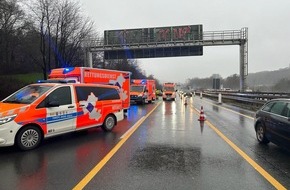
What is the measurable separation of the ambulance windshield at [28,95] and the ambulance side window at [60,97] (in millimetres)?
245

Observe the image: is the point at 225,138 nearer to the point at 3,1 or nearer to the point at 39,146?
the point at 39,146

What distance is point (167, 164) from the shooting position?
6.52 metres

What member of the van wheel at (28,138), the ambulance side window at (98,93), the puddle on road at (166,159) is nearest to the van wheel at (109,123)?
the ambulance side window at (98,93)

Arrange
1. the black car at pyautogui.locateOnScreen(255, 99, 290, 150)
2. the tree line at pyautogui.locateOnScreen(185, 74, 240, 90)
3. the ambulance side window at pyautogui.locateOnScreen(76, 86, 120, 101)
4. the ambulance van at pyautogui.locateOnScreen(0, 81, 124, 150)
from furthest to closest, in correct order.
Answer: the tree line at pyautogui.locateOnScreen(185, 74, 240, 90) → the ambulance side window at pyautogui.locateOnScreen(76, 86, 120, 101) → the ambulance van at pyautogui.locateOnScreen(0, 81, 124, 150) → the black car at pyautogui.locateOnScreen(255, 99, 290, 150)

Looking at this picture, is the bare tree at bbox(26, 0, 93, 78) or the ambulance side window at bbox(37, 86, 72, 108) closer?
the ambulance side window at bbox(37, 86, 72, 108)

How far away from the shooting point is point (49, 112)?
28.0 feet

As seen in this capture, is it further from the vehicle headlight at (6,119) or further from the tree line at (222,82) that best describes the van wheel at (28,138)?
the tree line at (222,82)

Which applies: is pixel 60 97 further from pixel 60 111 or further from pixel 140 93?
pixel 140 93

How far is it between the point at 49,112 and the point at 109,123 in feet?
10.7

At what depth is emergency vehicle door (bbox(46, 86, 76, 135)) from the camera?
860 cm

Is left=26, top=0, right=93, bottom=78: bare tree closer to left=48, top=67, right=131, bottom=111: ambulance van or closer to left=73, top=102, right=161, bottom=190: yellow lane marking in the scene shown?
left=48, top=67, right=131, bottom=111: ambulance van

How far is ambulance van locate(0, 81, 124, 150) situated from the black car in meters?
5.52

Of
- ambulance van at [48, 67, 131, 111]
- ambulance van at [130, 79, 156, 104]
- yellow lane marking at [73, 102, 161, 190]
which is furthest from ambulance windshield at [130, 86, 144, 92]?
yellow lane marking at [73, 102, 161, 190]

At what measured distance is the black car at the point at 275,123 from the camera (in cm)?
730
